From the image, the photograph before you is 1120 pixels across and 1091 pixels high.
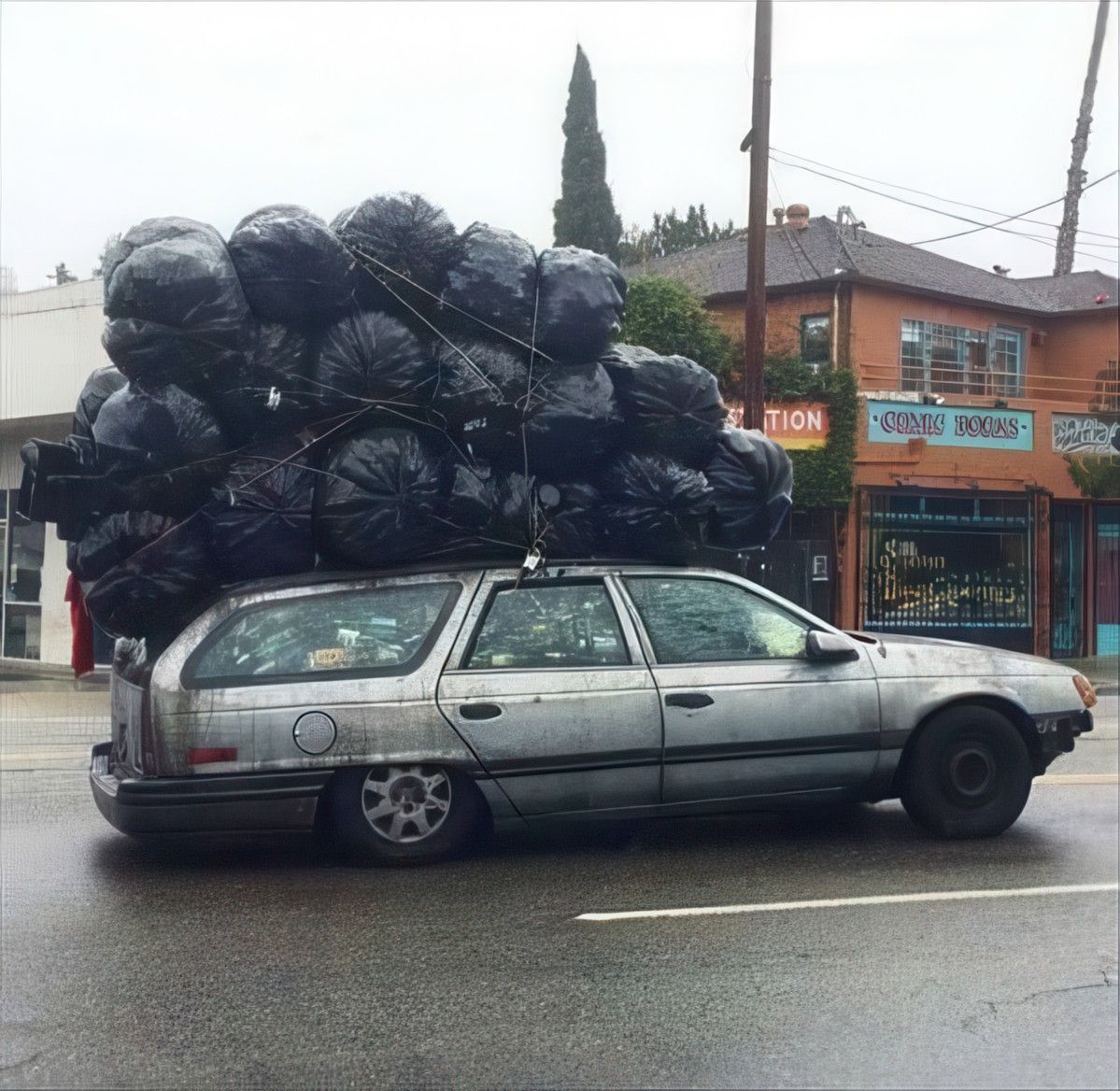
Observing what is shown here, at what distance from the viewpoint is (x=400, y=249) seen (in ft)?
18.9

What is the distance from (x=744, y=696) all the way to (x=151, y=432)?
283 centimetres

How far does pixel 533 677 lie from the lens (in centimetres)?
568

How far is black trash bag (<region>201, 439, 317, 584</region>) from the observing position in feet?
18.5

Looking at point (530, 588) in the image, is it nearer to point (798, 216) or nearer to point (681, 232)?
point (798, 216)

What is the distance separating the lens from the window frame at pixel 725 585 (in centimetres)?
584

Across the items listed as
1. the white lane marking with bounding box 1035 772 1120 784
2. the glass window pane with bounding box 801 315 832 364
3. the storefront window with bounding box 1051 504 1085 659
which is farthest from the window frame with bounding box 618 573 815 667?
the storefront window with bounding box 1051 504 1085 659

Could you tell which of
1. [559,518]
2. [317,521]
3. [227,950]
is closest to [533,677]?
[559,518]

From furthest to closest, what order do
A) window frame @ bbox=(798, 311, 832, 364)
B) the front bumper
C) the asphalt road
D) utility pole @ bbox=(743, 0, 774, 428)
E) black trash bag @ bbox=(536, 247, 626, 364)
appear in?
window frame @ bbox=(798, 311, 832, 364), utility pole @ bbox=(743, 0, 774, 428), the front bumper, black trash bag @ bbox=(536, 247, 626, 364), the asphalt road

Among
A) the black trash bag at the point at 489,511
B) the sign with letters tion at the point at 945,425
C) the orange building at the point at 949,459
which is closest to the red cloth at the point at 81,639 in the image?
the black trash bag at the point at 489,511

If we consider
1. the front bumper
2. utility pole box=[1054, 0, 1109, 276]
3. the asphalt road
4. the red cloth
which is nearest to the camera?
the asphalt road

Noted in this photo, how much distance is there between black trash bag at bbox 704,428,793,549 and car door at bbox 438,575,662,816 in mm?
908

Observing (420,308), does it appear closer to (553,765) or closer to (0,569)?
(553,765)

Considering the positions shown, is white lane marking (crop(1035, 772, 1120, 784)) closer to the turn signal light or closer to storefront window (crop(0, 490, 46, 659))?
the turn signal light

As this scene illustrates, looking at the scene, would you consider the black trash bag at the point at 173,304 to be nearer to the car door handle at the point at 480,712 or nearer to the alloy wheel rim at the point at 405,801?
the car door handle at the point at 480,712
